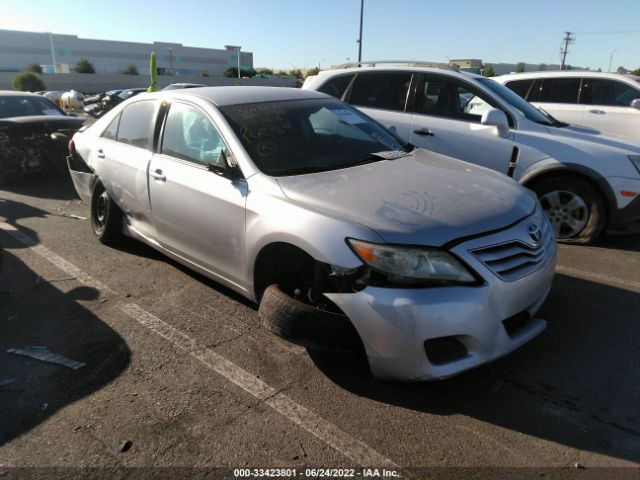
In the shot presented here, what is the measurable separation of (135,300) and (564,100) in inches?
301

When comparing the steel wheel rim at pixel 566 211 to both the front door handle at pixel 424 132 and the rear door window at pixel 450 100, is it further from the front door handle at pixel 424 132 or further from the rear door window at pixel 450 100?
the front door handle at pixel 424 132

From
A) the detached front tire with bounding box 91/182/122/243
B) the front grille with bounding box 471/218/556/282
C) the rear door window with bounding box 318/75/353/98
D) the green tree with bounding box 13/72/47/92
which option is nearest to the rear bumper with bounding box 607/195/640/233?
the front grille with bounding box 471/218/556/282

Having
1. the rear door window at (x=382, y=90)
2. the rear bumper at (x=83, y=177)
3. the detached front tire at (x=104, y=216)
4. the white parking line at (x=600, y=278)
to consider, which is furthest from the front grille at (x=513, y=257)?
the rear bumper at (x=83, y=177)

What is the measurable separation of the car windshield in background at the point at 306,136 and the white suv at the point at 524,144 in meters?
A: 1.67

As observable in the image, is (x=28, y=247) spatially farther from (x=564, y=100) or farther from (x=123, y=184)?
(x=564, y=100)

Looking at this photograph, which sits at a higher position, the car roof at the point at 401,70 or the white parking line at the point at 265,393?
the car roof at the point at 401,70

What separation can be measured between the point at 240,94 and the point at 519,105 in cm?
337

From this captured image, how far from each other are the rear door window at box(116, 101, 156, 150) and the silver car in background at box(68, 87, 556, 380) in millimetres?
21

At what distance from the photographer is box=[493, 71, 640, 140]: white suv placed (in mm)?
7766

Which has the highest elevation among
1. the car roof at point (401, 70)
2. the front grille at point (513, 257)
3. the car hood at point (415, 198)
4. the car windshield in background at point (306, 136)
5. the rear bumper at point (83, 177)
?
the car roof at point (401, 70)

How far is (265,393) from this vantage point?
285 cm

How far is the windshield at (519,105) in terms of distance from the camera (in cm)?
551

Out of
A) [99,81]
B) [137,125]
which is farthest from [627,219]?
[99,81]

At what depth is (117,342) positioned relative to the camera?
3.40 m
